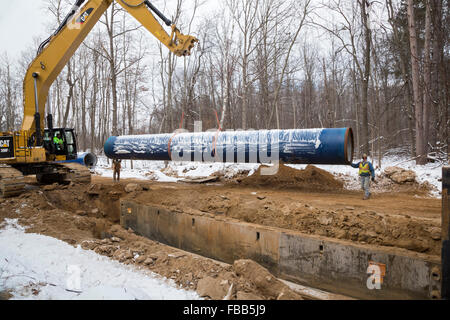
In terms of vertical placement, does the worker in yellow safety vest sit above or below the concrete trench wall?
above

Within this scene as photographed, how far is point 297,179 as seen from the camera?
977 cm

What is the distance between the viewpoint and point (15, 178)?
26.9ft

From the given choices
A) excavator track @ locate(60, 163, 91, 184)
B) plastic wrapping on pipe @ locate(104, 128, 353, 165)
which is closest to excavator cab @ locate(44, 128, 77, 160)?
excavator track @ locate(60, 163, 91, 184)

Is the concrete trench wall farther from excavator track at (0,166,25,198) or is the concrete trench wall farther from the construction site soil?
excavator track at (0,166,25,198)

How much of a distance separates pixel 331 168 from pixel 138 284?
8.44 meters

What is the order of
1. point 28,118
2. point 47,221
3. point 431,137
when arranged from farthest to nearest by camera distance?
point 431,137
point 28,118
point 47,221

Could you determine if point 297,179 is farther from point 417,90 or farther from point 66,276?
point 66,276

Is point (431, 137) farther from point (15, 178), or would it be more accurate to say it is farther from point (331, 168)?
point (15, 178)

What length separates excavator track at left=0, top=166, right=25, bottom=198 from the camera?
312 inches

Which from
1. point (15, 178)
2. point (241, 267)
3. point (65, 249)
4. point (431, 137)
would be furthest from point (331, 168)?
point (15, 178)

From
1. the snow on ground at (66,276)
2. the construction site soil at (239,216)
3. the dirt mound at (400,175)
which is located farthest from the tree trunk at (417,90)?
the snow on ground at (66,276)

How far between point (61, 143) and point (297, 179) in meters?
9.00

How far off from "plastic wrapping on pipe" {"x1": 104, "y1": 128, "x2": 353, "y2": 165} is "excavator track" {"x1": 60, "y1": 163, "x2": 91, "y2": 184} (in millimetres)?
1469

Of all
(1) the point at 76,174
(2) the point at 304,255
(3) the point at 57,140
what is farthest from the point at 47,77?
(2) the point at 304,255
